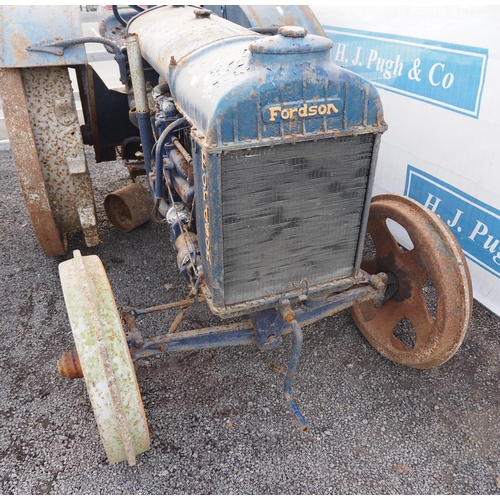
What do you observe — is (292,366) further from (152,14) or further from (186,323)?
(152,14)

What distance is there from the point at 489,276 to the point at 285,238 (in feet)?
5.60

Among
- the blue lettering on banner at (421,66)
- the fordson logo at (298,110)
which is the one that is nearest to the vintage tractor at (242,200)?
the fordson logo at (298,110)

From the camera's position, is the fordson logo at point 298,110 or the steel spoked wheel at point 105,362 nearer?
the fordson logo at point 298,110

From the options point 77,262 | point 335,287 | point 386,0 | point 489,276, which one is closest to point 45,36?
point 77,262

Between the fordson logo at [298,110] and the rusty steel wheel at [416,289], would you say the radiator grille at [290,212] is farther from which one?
the rusty steel wheel at [416,289]

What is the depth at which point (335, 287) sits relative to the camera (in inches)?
80.2

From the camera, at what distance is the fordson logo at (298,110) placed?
152cm

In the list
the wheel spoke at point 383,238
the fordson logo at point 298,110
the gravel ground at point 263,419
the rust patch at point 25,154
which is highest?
the fordson logo at point 298,110

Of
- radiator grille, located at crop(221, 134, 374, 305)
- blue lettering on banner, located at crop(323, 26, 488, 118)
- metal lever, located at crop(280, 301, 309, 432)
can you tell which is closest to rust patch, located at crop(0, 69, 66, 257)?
radiator grille, located at crop(221, 134, 374, 305)

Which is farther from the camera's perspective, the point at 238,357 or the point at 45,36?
the point at 238,357

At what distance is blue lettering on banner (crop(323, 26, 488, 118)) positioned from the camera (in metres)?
2.76

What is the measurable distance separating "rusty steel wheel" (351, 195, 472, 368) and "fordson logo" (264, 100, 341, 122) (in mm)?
885

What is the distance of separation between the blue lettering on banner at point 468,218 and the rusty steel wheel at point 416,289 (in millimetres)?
652

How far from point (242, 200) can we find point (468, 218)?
1.83 m
